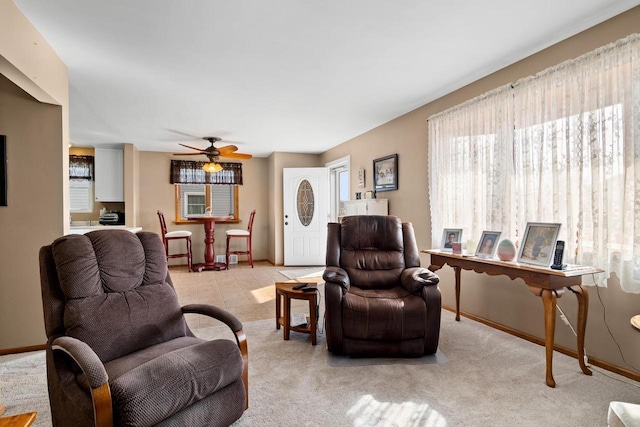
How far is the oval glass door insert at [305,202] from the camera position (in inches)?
271

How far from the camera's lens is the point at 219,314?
1.90 metres

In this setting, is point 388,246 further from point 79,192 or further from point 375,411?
point 79,192

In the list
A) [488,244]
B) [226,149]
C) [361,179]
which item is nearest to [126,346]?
[488,244]

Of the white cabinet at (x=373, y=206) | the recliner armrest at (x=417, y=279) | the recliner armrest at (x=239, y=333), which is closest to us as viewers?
the recliner armrest at (x=239, y=333)

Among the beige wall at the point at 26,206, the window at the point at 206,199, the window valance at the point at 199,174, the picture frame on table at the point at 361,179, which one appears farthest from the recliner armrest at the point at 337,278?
the window at the point at 206,199

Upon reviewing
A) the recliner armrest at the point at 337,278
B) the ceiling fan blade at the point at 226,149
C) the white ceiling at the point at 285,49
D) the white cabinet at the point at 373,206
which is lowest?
the recliner armrest at the point at 337,278

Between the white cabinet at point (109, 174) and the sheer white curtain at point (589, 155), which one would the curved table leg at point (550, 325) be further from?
the white cabinet at point (109, 174)

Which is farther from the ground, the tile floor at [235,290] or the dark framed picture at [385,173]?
the dark framed picture at [385,173]

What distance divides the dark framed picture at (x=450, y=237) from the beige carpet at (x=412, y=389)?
3.05 feet

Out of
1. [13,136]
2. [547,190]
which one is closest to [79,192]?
[13,136]

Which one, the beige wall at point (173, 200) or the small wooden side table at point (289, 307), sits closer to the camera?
the small wooden side table at point (289, 307)

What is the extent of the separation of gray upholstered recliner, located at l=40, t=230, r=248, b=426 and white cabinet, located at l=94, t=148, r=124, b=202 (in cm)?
478

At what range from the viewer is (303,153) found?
716 cm

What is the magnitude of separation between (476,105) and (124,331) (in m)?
3.37
